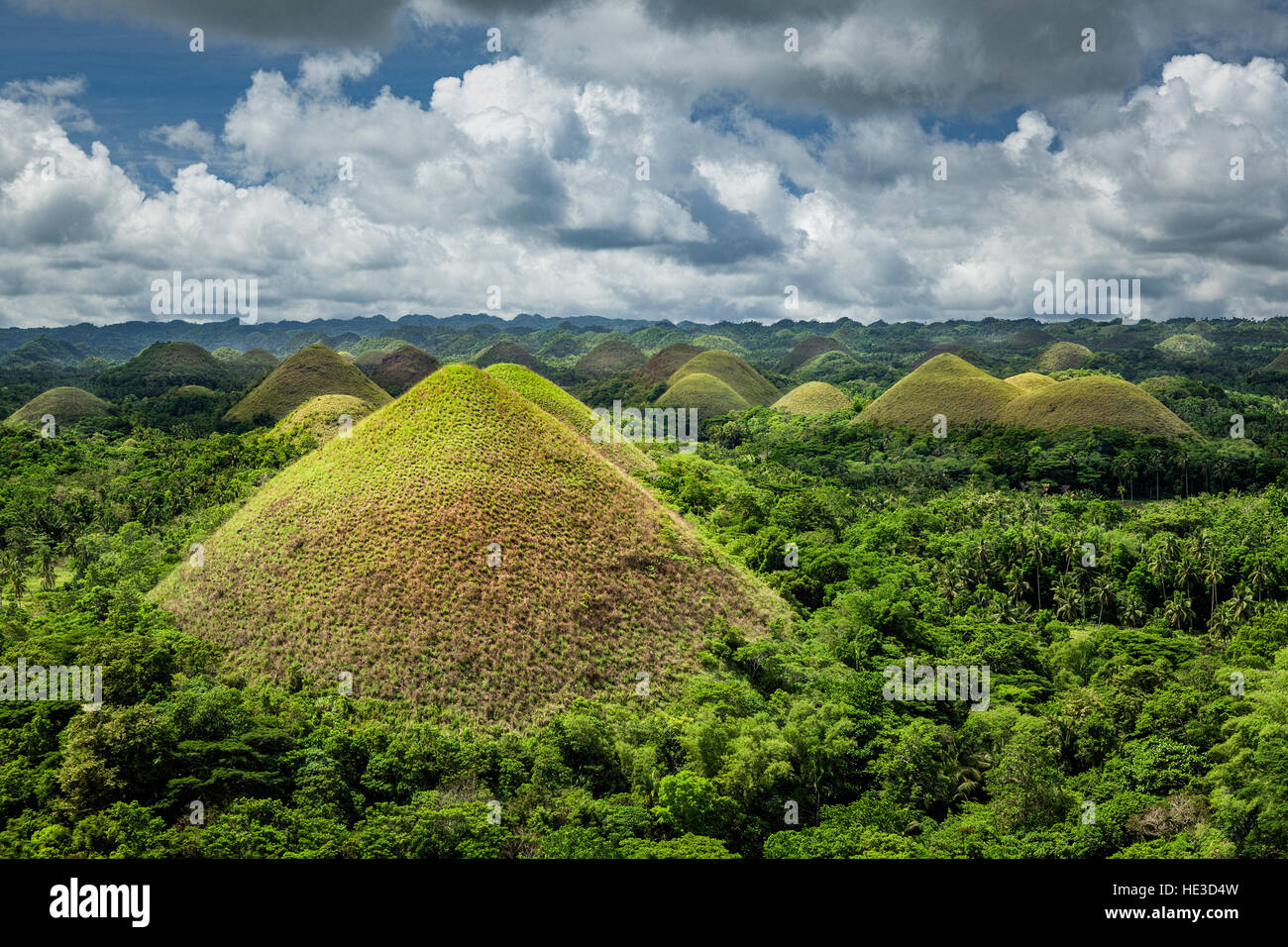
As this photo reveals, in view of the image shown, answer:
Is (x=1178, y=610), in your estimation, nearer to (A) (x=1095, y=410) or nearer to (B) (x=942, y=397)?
(A) (x=1095, y=410)

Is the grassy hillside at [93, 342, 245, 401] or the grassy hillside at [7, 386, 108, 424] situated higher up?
the grassy hillside at [93, 342, 245, 401]

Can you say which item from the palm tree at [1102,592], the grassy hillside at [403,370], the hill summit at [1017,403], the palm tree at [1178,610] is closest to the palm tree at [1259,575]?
the palm tree at [1178,610]

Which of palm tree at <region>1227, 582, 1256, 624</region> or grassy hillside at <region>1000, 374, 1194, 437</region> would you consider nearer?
palm tree at <region>1227, 582, 1256, 624</region>

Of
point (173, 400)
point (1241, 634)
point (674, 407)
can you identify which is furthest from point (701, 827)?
point (173, 400)

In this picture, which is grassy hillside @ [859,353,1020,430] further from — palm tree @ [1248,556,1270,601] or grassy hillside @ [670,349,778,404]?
palm tree @ [1248,556,1270,601]

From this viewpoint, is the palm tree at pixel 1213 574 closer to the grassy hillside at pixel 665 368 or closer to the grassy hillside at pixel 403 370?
the grassy hillside at pixel 665 368

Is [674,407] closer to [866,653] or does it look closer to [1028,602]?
[1028,602]

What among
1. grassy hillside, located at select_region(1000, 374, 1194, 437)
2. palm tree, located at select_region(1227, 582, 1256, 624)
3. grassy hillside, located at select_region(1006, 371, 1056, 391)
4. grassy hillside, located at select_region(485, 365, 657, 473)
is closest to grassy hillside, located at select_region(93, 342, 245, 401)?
grassy hillside, located at select_region(485, 365, 657, 473)
